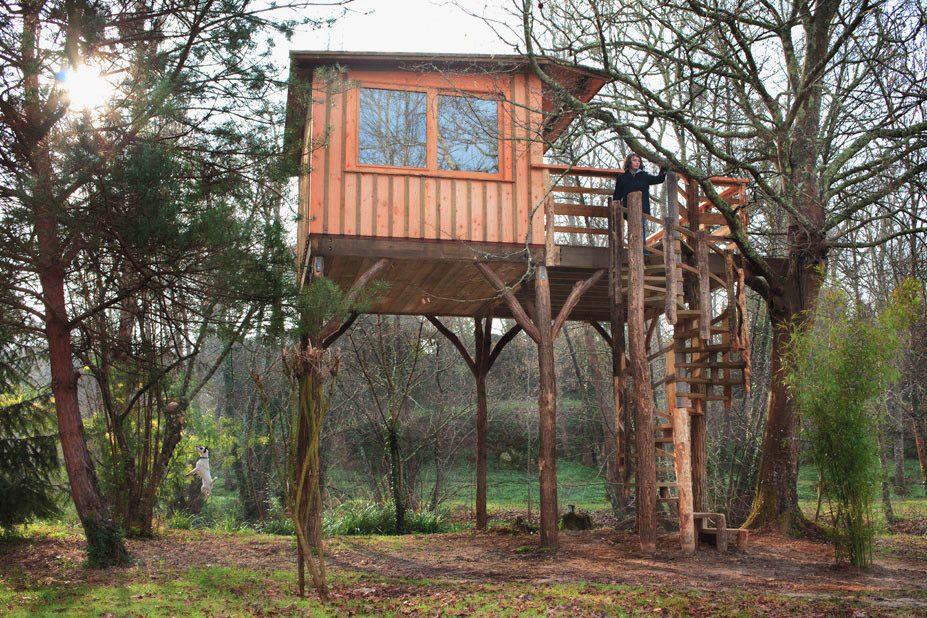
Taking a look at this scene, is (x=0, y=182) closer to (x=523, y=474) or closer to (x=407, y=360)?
(x=407, y=360)

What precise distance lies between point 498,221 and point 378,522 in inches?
222

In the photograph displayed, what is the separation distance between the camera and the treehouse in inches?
370

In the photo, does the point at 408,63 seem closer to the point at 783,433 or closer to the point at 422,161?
the point at 422,161

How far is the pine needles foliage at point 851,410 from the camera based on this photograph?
8.13m

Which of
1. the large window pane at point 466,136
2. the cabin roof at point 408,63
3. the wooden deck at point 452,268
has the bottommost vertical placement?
the wooden deck at point 452,268

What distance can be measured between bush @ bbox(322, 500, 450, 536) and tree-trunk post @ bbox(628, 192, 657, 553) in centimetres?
475

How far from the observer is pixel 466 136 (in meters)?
10.0

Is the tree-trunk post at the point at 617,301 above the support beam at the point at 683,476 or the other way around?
above

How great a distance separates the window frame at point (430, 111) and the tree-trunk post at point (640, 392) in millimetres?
1720

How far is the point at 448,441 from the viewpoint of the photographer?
2202 cm

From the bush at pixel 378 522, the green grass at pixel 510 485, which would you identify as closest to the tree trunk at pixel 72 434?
the bush at pixel 378 522

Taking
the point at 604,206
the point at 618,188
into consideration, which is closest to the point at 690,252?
the point at 604,206

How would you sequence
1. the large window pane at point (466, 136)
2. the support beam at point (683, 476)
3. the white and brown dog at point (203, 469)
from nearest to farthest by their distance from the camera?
the support beam at point (683, 476) < the large window pane at point (466, 136) < the white and brown dog at point (203, 469)

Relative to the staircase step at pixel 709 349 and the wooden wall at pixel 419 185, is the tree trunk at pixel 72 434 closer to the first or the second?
the wooden wall at pixel 419 185
